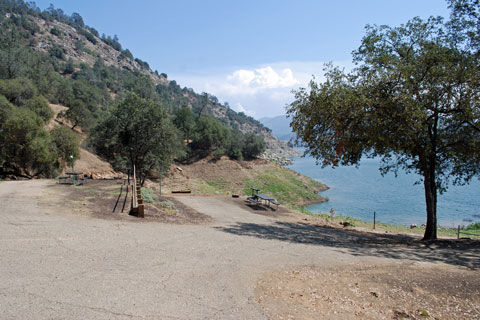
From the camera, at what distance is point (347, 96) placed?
1232cm

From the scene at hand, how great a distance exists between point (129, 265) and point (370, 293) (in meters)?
5.18

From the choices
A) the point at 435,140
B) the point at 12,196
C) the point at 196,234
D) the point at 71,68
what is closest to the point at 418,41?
the point at 435,140

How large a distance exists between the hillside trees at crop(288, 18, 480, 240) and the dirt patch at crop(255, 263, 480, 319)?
5713mm

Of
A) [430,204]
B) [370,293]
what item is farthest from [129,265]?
[430,204]

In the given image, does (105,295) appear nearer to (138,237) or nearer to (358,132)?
(138,237)

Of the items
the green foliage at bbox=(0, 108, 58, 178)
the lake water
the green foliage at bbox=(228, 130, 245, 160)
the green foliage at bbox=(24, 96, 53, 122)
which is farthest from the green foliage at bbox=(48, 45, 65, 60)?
the lake water

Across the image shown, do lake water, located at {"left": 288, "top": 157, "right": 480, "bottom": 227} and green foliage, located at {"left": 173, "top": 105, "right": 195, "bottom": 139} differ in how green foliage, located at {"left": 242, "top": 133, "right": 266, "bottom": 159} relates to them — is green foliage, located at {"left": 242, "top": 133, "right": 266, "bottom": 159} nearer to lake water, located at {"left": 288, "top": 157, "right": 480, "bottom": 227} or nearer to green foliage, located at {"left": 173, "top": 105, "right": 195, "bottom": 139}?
green foliage, located at {"left": 173, "top": 105, "right": 195, "bottom": 139}

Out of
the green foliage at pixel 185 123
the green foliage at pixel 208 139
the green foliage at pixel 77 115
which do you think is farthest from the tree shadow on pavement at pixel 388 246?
the green foliage at pixel 185 123

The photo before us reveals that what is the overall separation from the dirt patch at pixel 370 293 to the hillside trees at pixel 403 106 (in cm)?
571

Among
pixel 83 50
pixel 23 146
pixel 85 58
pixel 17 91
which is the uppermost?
pixel 83 50

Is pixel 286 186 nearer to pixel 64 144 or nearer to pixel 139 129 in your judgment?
pixel 139 129

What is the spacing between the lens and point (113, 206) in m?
13.6

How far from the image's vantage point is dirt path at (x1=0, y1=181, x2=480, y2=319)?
16.9ft

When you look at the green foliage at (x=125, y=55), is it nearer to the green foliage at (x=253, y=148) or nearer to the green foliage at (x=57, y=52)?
the green foliage at (x=57, y=52)
